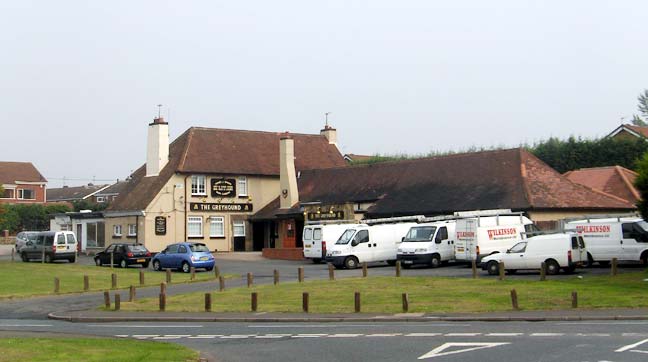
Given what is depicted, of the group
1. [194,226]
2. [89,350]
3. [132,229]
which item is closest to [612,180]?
[194,226]

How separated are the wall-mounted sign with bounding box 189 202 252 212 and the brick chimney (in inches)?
149

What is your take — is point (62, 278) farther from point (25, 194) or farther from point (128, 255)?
point (25, 194)

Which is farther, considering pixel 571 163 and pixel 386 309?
pixel 571 163

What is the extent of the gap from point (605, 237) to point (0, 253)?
4701 cm

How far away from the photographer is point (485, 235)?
38.9 meters

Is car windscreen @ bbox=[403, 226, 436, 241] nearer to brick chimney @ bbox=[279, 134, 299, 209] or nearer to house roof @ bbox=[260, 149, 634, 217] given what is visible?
house roof @ bbox=[260, 149, 634, 217]

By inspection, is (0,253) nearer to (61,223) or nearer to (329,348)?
(61,223)

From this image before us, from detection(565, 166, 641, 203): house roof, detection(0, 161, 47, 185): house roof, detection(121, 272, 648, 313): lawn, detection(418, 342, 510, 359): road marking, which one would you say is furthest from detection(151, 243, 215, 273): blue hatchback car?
detection(0, 161, 47, 185): house roof

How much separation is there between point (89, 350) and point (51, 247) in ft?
122

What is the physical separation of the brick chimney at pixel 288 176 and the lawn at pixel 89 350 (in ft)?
136

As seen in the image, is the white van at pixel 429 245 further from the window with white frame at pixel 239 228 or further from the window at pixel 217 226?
the window with white frame at pixel 239 228

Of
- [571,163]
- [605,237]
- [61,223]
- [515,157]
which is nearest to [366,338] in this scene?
[605,237]

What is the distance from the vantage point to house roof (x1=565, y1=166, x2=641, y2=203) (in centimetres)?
5456

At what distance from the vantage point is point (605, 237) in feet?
119
